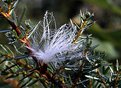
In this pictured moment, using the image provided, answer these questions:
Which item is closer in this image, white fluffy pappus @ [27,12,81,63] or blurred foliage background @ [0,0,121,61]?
white fluffy pappus @ [27,12,81,63]

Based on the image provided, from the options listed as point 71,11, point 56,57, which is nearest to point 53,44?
point 56,57

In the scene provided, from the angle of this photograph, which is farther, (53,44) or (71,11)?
(71,11)

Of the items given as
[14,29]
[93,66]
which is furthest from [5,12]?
[93,66]

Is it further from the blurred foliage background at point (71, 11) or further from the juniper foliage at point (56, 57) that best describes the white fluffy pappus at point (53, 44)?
the blurred foliage background at point (71, 11)

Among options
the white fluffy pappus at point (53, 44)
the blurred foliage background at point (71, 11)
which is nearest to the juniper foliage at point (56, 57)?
the white fluffy pappus at point (53, 44)

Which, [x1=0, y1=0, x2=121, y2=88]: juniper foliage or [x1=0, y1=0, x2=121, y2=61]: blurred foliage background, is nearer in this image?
[x1=0, y1=0, x2=121, y2=88]: juniper foliage

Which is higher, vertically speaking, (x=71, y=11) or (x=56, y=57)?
(x=71, y=11)

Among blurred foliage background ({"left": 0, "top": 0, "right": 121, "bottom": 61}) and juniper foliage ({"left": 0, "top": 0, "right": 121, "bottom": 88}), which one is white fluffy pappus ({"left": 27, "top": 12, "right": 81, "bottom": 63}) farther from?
blurred foliage background ({"left": 0, "top": 0, "right": 121, "bottom": 61})

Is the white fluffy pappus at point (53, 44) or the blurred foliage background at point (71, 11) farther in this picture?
the blurred foliage background at point (71, 11)

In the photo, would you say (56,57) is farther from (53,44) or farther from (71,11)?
(71,11)

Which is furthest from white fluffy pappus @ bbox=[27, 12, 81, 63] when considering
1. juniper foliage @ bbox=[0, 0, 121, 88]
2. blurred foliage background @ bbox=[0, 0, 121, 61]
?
blurred foliage background @ bbox=[0, 0, 121, 61]
